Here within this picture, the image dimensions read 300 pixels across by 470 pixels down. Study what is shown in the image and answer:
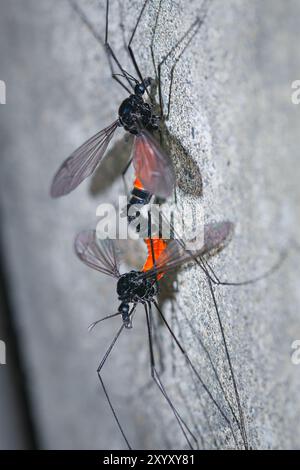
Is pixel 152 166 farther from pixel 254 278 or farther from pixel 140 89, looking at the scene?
pixel 254 278

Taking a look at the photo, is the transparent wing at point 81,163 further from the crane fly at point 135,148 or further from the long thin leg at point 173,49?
the long thin leg at point 173,49

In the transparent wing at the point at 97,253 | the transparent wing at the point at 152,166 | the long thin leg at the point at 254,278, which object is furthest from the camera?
the transparent wing at the point at 97,253

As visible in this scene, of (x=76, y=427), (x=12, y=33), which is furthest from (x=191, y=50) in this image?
(x=76, y=427)

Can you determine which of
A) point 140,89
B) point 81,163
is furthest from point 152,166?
point 81,163

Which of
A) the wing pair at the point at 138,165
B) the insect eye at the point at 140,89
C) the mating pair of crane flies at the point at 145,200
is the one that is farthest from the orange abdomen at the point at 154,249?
the insect eye at the point at 140,89

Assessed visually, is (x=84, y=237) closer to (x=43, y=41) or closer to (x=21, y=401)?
(x=43, y=41)
